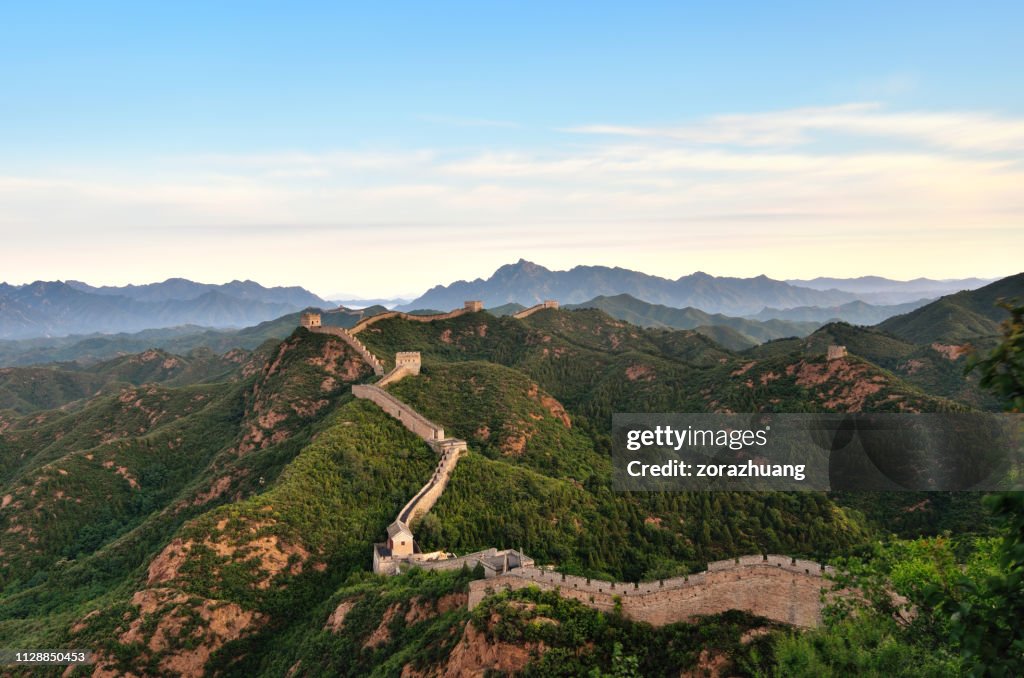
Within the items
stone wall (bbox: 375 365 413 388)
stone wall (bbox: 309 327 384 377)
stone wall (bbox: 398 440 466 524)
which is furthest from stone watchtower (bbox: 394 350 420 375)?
stone wall (bbox: 398 440 466 524)

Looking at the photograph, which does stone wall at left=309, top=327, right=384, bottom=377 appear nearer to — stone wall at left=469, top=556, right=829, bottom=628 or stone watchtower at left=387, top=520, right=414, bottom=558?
stone watchtower at left=387, top=520, right=414, bottom=558

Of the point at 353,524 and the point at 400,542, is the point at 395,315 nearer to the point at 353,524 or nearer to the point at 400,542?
the point at 353,524

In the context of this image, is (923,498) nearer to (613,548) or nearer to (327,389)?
(613,548)

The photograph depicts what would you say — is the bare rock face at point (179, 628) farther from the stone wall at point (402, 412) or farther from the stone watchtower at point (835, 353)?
the stone watchtower at point (835, 353)

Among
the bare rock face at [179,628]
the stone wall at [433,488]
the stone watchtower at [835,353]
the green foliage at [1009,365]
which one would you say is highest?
the green foliage at [1009,365]

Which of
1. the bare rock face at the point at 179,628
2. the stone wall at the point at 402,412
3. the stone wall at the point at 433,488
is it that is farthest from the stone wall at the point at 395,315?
the bare rock face at the point at 179,628

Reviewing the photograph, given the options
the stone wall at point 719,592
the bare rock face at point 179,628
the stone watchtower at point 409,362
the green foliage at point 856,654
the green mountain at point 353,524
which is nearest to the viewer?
the green foliage at point 856,654

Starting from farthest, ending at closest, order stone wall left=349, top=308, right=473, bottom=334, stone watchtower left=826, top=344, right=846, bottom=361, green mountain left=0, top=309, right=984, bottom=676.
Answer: stone wall left=349, top=308, right=473, bottom=334 → stone watchtower left=826, top=344, right=846, bottom=361 → green mountain left=0, top=309, right=984, bottom=676
